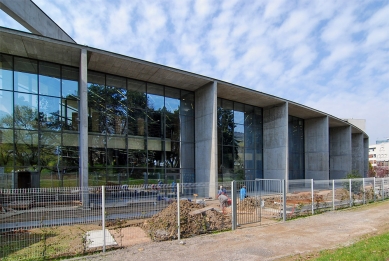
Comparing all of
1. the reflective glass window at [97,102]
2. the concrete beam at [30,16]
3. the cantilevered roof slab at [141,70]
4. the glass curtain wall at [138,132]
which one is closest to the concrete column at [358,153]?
the glass curtain wall at [138,132]

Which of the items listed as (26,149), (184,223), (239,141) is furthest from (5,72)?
(239,141)

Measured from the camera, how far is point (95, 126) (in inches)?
701

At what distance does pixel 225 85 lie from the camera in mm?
21078

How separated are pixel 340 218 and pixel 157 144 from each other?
518 inches

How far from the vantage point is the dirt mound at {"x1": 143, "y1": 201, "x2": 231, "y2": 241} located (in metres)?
8.57

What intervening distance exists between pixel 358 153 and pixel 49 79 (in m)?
45.3

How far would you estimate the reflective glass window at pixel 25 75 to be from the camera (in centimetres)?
1562

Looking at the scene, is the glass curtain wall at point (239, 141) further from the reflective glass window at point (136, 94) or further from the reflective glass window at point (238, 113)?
the reflective glass window at point (136, 94)

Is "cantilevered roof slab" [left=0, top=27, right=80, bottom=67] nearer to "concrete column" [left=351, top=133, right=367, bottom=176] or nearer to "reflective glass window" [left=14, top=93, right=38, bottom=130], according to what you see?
"reflective glass window" [left=14, top=93, right=38, bottom=130]

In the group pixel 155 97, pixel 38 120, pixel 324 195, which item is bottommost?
pixel 324 195

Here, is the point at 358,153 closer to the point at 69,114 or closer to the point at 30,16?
the point at 69,114

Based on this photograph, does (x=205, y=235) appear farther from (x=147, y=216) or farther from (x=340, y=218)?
(x=340, y=218)

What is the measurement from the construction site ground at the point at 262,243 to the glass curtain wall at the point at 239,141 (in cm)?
1289

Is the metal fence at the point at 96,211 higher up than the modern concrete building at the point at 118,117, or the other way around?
the modern concrete building at the point at 118,117
